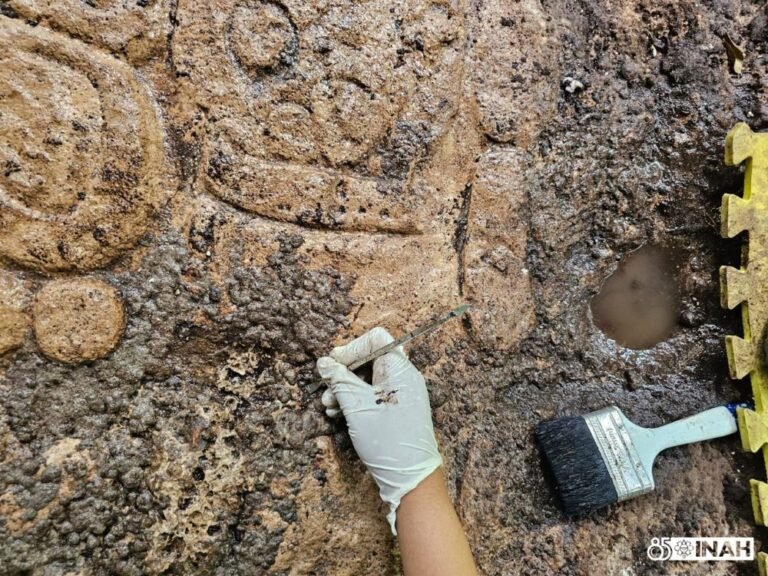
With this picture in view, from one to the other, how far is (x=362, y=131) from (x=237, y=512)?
3.22 ft

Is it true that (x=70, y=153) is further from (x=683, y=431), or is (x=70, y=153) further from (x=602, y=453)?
(x=683, y=431)

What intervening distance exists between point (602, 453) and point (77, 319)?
134 centimetres

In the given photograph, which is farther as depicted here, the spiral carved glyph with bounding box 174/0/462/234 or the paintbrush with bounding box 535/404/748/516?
the paintbrush with bounding box 535/404/748/516

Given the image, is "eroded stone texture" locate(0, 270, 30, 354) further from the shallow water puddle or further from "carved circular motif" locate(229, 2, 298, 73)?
the shallow water puddle

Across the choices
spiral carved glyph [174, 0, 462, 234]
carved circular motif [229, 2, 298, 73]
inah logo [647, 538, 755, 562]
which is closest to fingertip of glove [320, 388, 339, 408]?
spiral carved glyph [174, 0, 462, 234]

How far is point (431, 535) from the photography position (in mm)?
1380

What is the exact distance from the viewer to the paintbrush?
156cm

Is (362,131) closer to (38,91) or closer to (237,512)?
(38,91)

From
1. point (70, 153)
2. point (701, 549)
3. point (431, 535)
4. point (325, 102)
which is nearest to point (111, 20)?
point (70, 153)

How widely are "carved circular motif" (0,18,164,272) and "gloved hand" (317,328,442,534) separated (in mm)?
583

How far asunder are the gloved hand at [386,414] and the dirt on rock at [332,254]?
7cm

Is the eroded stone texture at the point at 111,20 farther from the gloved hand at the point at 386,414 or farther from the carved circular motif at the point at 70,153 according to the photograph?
the gloved hand at the point at 386,414

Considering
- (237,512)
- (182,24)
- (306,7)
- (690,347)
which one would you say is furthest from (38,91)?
(690,347)

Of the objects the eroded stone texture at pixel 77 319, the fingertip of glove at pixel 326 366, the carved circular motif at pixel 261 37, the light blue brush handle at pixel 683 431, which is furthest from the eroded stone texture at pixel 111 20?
the light blue brush handle at pixel 683 431
